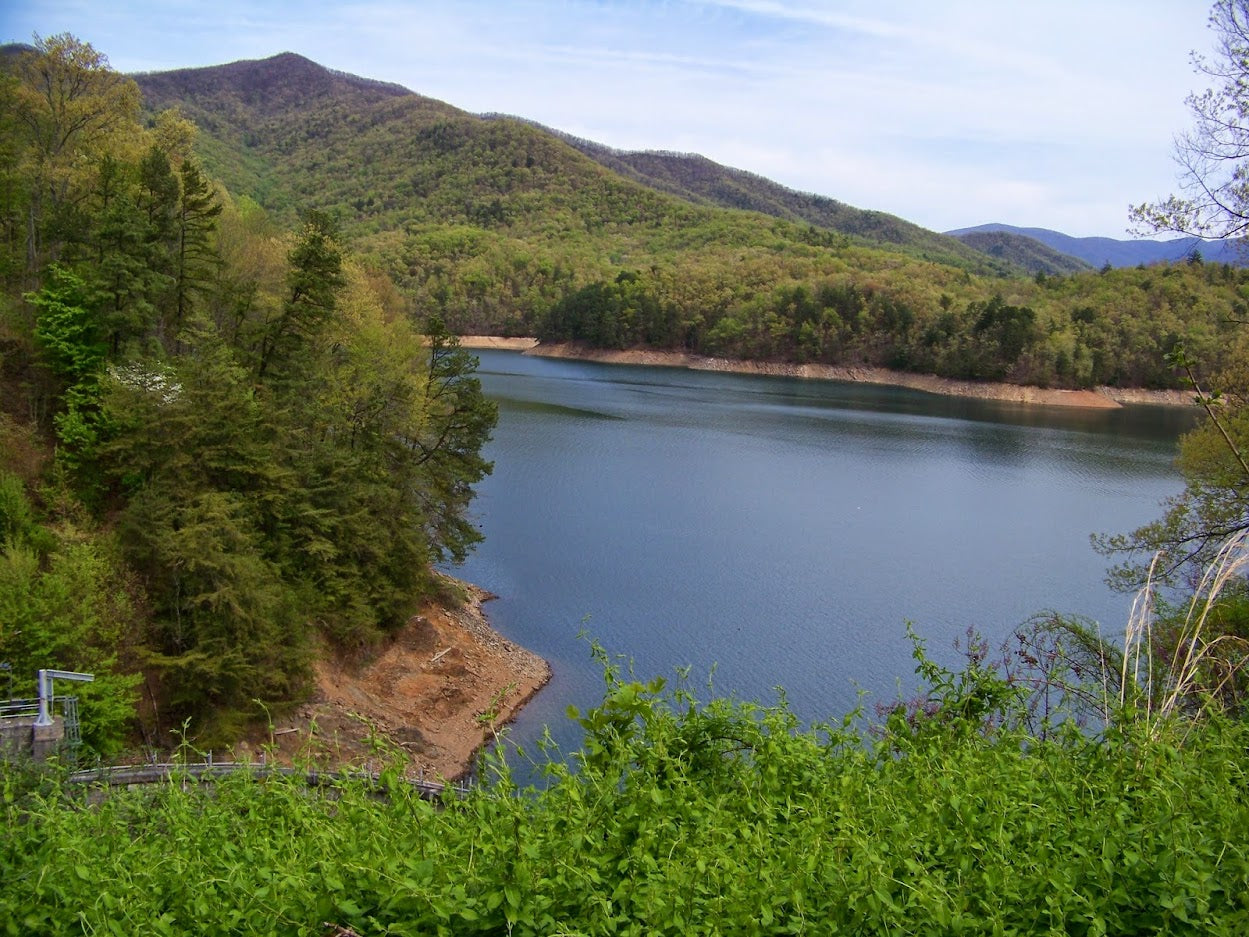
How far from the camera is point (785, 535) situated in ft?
86.6

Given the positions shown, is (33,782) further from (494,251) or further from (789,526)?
(494,251)

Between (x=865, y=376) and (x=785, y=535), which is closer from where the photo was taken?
(x=785, y=535)

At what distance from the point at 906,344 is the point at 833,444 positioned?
3297 centimetres

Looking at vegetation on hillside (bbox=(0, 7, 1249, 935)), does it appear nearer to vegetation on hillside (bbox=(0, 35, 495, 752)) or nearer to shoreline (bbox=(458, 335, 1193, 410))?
vegetation on hillside (bbox=(0, 35, 495, 752))

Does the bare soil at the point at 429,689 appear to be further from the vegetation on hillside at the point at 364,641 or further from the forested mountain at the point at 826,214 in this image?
the forested mountain at the point at 826,214

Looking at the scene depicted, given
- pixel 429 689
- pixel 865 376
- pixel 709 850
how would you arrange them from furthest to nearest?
pixel 865 376 → pixel 429 689 → pixel 709 850

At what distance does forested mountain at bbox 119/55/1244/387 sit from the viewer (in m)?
65.6

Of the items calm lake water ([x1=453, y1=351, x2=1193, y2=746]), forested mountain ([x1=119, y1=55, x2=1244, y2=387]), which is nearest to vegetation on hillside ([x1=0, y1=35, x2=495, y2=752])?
calm lake water ([x1=453, y1=351, x2=1193, y2=746])

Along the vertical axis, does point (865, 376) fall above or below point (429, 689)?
above

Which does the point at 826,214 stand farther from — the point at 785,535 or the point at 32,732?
Answer: the point at 32,732

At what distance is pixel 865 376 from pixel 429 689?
61.5 m

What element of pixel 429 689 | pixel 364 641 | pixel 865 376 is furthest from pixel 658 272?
pixel 429 689

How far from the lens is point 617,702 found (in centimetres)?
419

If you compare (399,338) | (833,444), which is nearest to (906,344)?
(833,444)
